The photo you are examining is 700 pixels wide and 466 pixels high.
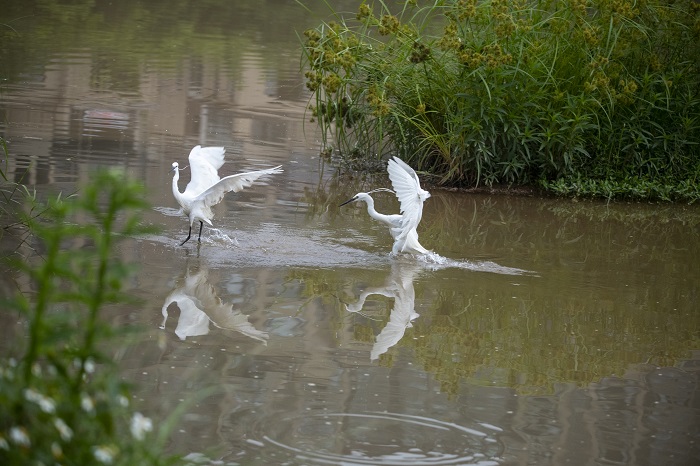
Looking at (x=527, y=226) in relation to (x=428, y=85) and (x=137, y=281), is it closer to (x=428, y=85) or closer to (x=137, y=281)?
(x=428, y=85)

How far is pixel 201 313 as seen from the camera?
684cm

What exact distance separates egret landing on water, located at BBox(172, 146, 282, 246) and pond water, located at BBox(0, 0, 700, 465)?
29cm

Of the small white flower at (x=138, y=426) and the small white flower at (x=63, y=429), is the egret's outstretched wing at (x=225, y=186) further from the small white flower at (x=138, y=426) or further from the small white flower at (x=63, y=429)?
the small white flower at (x=63, y=429)

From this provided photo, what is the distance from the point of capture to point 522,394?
19.2 feet

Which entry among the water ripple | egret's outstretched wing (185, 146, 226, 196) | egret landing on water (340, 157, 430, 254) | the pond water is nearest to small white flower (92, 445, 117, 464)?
the pond water

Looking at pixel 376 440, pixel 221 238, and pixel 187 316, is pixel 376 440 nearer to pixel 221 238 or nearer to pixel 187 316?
pixel 187 316

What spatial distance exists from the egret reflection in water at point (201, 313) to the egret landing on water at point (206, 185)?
1.07 m

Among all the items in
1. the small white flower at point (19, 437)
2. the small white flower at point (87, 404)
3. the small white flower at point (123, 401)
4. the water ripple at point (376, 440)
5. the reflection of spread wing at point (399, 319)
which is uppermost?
the small white flower at point (87, 404)

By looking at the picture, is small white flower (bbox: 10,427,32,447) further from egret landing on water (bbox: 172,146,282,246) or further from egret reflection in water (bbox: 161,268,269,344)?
egret landing on water (bbox: 172,146,282,246)

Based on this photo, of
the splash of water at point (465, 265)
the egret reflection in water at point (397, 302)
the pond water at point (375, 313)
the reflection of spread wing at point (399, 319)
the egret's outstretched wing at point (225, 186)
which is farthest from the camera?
the splash of water at point (465, 265)

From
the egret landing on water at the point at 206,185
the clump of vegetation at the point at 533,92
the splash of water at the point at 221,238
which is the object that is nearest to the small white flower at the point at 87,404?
the egret landing on water at the point at 206,185

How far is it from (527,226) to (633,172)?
2.27m

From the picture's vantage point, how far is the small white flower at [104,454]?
243cm

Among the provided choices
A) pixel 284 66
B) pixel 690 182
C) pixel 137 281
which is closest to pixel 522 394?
pixel 137 281
